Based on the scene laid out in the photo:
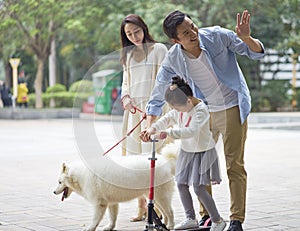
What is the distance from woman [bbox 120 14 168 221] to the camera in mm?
5492

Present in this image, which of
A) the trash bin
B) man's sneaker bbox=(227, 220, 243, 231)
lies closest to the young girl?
man's sneaker bbox=(227, 220, 243, 231)

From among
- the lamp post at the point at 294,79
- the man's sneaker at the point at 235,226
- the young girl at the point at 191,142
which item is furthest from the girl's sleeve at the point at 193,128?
the lamp post at the point at 294,79

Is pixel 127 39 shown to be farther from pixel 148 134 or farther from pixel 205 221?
pixel 205 221

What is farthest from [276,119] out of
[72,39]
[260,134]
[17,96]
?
[72,39]

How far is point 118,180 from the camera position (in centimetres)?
488

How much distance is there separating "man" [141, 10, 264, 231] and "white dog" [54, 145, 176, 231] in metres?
0.41

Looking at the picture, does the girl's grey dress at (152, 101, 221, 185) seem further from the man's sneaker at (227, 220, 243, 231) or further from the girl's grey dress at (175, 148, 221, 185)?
the man's sneaker at (227, 220, 243, 231)

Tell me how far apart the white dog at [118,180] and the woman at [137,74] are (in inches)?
20.7

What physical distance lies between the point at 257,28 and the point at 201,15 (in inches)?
106

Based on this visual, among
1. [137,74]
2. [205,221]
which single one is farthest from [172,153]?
[137,74]

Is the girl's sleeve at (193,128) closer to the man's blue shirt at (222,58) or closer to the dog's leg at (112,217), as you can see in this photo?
the man's blue shirt at (222,58)

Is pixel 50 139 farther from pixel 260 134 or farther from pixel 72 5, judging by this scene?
pixel 72 5

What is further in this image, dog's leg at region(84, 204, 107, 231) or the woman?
the woman

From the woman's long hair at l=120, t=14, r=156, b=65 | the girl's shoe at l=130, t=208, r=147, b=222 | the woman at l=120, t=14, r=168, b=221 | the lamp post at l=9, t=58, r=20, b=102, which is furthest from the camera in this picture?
the lamp post at l=9, t=58, r=20, b=102
